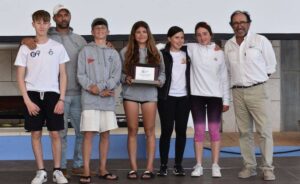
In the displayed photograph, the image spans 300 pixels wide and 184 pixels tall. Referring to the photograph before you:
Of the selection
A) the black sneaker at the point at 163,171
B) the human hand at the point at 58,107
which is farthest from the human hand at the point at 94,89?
the black sneaker at the point at 163,171

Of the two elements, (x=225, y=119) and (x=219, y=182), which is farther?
(x=225, y=119)

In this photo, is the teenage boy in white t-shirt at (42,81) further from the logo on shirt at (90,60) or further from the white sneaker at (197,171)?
the white sneaker at (197,171)

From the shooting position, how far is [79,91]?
5.20 m

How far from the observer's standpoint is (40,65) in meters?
4.79

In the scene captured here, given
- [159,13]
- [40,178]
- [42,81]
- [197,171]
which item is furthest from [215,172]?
[159,13]

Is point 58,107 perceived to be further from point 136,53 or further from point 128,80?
point 136,53

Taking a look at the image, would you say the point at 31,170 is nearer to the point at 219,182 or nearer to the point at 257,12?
the point at 219,182

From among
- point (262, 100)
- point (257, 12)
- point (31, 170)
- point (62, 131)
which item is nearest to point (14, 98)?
point (31, 170)

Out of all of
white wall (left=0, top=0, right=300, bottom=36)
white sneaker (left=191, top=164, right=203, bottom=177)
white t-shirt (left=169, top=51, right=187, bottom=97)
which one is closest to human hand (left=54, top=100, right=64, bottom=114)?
white t-shirt (left=169, top=51, right=187, bottom=97)

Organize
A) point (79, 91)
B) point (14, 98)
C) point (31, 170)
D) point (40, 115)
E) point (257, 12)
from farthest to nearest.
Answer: point (14, 98) < point (257, 12) < point (31, 170) < point (79, 91) < point (40, 115)

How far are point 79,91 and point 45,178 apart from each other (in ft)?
3.01

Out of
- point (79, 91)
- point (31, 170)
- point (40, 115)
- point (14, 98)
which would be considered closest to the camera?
point (40, 115)

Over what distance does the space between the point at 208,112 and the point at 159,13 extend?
194 centimetres

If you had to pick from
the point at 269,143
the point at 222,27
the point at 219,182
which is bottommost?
the point at 219,182
